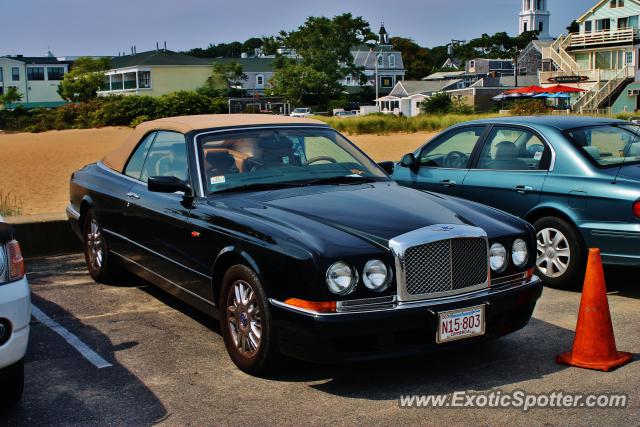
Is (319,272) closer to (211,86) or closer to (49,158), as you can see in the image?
(49,158)

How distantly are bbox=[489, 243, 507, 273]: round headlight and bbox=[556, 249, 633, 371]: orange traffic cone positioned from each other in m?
0.56

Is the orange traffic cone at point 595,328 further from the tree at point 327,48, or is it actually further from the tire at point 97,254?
the tree at point 327,48

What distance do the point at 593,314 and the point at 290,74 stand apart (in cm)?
8604

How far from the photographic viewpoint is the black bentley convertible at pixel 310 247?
4.85 meters

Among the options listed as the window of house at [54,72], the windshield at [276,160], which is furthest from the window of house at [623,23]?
the window of house at [54,72]

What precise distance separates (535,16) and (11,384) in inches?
6455

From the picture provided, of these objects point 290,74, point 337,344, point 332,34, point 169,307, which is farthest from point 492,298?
point 332,34

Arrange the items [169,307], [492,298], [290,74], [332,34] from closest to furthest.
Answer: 1. [492,298]
2. [169,307]
3. [290,74]
4. [332,34]

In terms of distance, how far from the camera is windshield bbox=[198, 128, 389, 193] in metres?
6.21

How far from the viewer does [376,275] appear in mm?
4879

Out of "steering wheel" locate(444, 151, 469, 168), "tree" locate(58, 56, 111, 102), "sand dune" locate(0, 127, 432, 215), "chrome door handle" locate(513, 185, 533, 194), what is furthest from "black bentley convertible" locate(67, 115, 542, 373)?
"tree" locate(58, 56, 111, 102)

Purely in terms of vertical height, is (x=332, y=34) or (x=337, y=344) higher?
(x=332, y=34)

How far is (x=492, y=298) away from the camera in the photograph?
5.20 m

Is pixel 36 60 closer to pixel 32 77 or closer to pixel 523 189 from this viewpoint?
pixel 32 77
